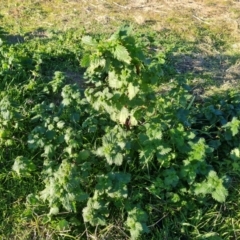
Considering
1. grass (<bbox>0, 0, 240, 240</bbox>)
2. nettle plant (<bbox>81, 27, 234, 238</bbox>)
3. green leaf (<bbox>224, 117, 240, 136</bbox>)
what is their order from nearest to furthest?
nettle plant (<bbox>81, 27, 234, 238</bbox>) → grass (<bbox>0, 0, 240, 240</bbox>) → green leaf (<bbox>224, 117, 240, 136</bbox>)

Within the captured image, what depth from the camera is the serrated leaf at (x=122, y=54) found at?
3199mm

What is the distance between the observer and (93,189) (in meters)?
3.53

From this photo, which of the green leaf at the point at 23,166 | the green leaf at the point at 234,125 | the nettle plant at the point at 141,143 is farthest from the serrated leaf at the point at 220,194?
the green leaf at the point at 23,166

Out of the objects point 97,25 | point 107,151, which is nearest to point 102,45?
point 107,151

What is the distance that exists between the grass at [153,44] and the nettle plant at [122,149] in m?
0.14

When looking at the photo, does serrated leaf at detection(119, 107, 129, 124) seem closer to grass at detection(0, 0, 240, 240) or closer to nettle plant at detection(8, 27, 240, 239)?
nettle plant at detection(8, 27, 240, 239)

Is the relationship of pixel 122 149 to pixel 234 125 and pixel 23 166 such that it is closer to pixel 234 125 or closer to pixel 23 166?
pixel 23 166

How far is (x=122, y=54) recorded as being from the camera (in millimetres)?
3203

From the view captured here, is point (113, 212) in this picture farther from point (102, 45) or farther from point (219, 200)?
point (102, 45)

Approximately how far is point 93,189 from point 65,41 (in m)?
2.23

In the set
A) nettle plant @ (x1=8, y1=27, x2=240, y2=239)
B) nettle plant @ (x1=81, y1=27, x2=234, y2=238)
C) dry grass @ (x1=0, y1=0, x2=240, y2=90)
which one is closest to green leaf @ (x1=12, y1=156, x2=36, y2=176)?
nettle plant @ (x1=8, y1=27, x2=240, y2=239)

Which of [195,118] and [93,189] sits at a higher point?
[195,118]

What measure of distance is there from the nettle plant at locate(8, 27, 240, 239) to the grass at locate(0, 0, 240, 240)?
0.14 m

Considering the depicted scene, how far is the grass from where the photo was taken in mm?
3439
